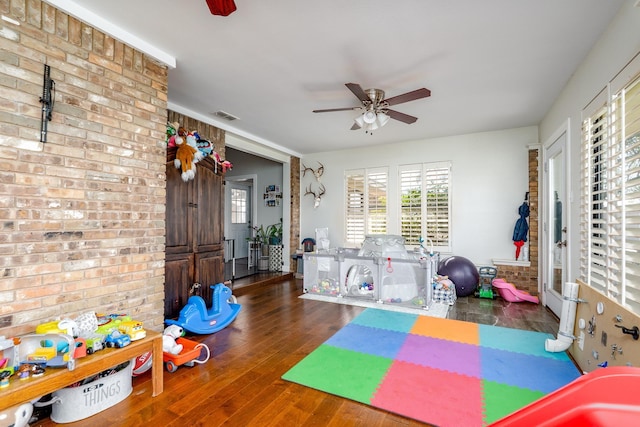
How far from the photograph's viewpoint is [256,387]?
2.21 m

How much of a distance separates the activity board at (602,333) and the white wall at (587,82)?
859mm

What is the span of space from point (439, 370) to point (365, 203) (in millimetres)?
4163

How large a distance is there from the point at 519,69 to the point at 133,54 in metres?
3.80

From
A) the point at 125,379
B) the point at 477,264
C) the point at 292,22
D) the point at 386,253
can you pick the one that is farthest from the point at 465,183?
the point at 125,379

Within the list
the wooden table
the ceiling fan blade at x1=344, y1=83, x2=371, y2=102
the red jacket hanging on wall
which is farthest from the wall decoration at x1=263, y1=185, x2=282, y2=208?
the red jacket hanging on wall

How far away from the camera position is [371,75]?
10.6ft

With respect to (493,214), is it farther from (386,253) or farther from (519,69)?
(519,69)

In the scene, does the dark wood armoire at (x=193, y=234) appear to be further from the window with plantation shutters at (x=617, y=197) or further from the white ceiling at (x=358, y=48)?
the window with plantation shutters at (x=617, y=197)

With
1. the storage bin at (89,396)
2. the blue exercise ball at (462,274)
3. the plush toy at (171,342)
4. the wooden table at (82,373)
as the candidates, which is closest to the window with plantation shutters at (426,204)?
the blue exercise ball at (462,274)

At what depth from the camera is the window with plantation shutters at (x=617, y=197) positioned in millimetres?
1940

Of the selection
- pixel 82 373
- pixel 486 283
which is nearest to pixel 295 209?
pixel 486 283

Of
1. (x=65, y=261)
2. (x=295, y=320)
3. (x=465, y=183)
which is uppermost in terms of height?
(x=465, y=183)

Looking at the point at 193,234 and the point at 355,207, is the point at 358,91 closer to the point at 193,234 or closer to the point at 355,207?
the point at 193,234

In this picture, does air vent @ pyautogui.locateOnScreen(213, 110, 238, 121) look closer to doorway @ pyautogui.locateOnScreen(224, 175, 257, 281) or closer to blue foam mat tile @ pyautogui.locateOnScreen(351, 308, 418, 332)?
doorway @ pyautogui.locateOnScreen(224, 175, 257, 281)
